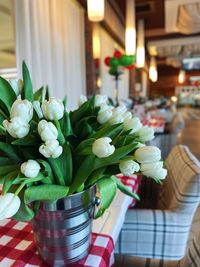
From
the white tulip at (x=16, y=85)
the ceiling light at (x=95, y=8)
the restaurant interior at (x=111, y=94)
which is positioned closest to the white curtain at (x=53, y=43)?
the restaurant interior at (x=111, y=94)

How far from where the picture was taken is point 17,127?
1.70 feet

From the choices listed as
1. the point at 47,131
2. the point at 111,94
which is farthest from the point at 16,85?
the point at 111,94

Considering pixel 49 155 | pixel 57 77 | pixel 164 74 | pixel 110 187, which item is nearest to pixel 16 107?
pixel 49 155

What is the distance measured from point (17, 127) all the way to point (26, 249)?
41 cm

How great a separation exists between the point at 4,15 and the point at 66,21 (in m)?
0.77

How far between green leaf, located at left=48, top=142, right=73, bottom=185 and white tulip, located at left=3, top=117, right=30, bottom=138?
0.30ft

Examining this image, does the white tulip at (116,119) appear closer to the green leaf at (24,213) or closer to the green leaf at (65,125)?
the green leaf at (65,125)

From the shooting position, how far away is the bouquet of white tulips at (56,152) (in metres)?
0.52

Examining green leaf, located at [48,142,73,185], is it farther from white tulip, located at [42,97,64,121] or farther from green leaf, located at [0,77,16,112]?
green leaf, located at [0,77,16,112]

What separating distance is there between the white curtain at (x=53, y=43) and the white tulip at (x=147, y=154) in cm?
194

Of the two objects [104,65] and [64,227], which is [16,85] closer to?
[64,227]

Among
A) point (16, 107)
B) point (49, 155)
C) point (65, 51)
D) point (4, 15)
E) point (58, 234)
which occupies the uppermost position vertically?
point (4, 15)

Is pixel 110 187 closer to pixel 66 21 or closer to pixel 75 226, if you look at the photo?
pixel 75 226

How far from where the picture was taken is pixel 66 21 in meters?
2.94
